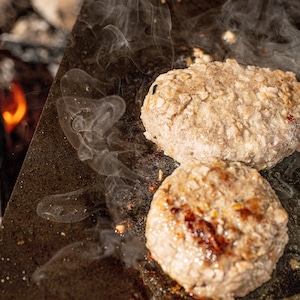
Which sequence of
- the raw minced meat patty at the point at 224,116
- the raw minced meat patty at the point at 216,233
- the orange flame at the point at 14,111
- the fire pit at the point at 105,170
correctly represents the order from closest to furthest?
the raw minced meat patty at the point at 216,233
the fire pit at the point at 105,170
the raw minced meat patty at the point at 224,116
the orange flame at the point at 14,111

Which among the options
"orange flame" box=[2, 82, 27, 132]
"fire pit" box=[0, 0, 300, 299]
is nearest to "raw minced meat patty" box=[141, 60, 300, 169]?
"fire pit" box=[0, 0, 300, 299]

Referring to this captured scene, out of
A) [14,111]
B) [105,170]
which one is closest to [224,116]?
[105,170]

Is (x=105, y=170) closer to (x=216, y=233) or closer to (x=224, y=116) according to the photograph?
(x=224, y=116)

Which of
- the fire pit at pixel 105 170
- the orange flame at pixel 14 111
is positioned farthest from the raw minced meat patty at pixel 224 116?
the orange flame at pixel 14 111

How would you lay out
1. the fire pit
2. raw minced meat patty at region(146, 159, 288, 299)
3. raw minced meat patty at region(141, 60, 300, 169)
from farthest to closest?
1. raw minced meat patty at region(141, 60, 300, 169)
2. the fire pit
3. raw minced meat patty at region(146, 159, 288, 299)

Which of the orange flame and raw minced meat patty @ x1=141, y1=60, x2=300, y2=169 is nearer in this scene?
raw minced meat patty @ x1=141, y1=60, x2=300, y2=169

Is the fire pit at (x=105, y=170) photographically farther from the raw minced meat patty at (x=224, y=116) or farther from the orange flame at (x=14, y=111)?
the orange flame at (x=14, y=111)

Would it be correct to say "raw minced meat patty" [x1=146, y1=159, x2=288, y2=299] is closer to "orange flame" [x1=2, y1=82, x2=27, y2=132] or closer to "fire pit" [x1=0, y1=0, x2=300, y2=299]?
"fire pit" [x1=0, y1=0, x2=300, y2=299]
